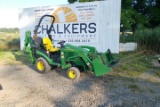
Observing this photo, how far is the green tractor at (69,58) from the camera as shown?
18.9 feet

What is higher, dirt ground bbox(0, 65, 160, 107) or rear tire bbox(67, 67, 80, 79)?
rear tire bbox(67, 67, 80, 79)

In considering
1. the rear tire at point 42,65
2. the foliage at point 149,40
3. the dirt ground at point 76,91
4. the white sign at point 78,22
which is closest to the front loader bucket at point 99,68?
the dirt ground at point 76,91

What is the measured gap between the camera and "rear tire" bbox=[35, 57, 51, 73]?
6.68 meters

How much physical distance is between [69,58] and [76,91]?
4.59 ft

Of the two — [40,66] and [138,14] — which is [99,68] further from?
[138,14]

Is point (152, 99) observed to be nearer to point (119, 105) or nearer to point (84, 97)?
point (119, 105)

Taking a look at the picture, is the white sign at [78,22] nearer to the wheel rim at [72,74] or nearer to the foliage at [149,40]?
the foliage at [149,40]

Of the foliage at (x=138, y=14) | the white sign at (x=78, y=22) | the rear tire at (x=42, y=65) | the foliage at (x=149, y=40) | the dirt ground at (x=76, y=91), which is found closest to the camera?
the dirt ground at (x=76, y=91)

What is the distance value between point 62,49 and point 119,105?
2816 millimetres

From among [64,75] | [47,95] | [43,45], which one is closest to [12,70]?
[43,45]

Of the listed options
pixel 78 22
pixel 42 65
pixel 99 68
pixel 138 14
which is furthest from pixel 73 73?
pixel 138 14

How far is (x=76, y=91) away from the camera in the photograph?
5.03 m

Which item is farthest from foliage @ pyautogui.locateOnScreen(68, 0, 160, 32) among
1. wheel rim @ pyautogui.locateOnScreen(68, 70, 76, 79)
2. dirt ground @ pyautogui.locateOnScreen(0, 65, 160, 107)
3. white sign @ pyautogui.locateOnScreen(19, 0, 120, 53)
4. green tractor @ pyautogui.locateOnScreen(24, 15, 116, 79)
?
wheel rim @ pyautogui.locateOnScreen(68, 70, 76, 79)

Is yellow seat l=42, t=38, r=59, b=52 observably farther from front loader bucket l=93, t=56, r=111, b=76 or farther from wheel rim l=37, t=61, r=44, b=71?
front loader bucket l=93, t=56, r=111, b=76
